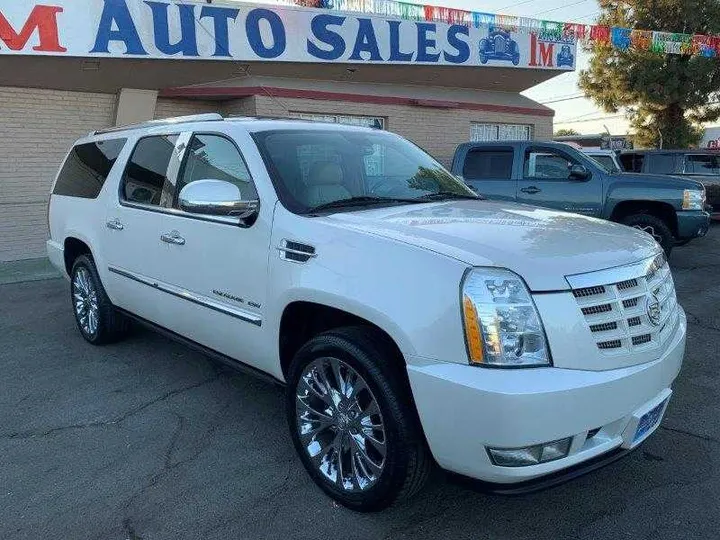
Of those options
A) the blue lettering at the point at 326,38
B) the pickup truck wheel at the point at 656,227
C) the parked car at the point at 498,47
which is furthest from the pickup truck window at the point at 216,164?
the parked car at the point at 498,47

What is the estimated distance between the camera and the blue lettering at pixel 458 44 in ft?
42.0

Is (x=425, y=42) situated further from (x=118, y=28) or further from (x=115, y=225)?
(x=115, y=225)

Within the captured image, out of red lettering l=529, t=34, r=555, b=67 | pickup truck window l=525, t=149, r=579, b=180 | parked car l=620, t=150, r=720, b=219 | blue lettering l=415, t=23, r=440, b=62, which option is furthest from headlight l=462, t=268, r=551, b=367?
red lettering l=529, t=34, r=555, b=67

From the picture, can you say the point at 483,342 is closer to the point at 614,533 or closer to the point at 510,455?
the point at 510,455

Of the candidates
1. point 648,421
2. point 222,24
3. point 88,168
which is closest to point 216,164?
point 88,168

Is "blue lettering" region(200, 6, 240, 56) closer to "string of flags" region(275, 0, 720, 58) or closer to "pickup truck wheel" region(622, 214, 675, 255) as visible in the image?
"string of flags" region(275, 0, 720, 58)

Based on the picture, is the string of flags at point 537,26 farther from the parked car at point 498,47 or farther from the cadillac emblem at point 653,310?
the cadillac emblem at point 653,310

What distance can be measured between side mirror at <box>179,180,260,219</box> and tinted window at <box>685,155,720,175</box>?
12.0 metres

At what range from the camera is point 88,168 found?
17.1 feet

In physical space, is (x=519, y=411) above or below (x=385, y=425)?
above

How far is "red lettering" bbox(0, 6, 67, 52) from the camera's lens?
8.73 m

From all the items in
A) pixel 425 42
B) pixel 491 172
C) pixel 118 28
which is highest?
pixel 425 42

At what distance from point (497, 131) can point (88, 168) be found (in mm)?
11866

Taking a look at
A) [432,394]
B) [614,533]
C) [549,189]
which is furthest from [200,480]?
[549,189]
